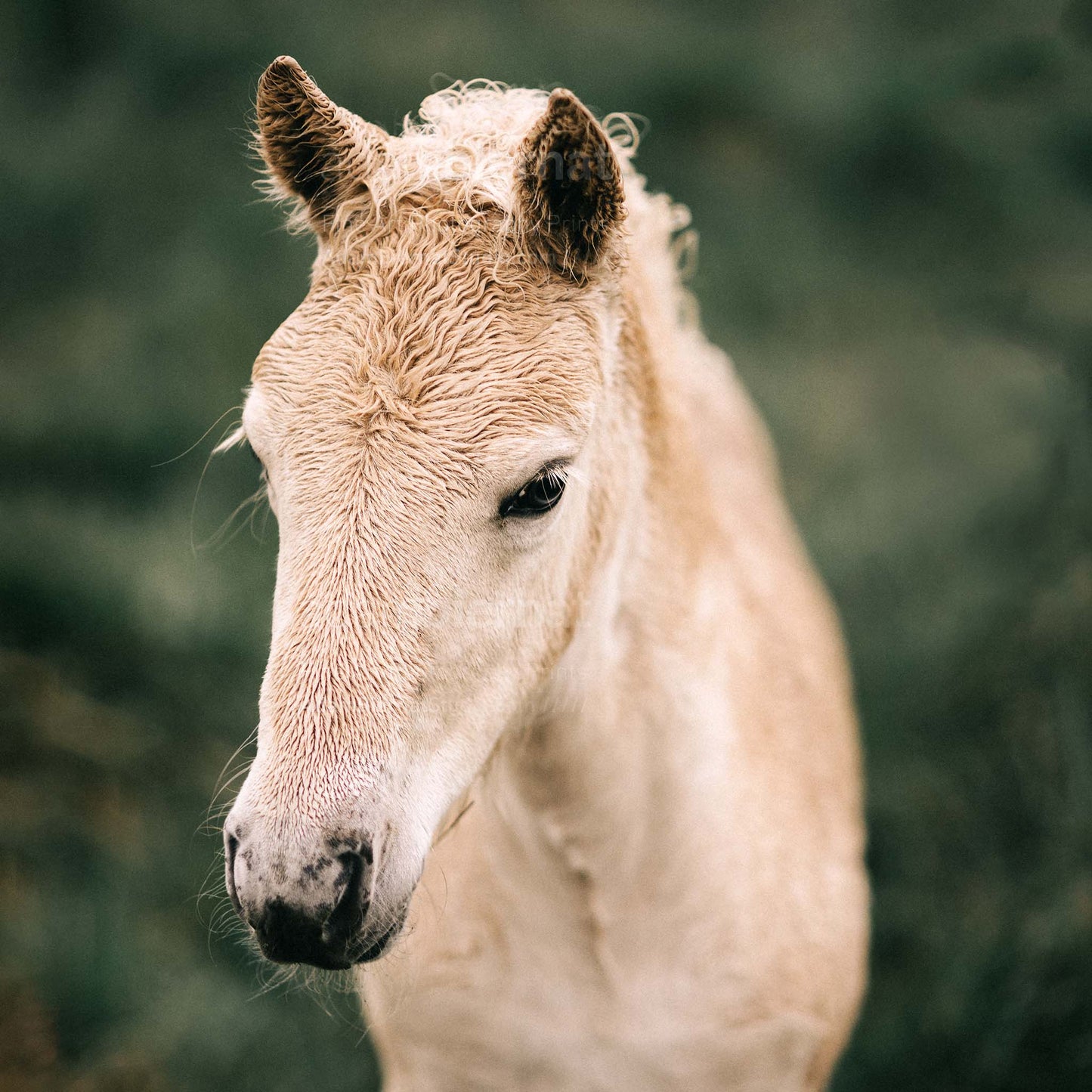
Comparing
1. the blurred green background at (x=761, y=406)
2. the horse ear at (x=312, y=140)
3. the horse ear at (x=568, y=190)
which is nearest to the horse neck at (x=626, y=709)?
the horse ear at (x=568, y=190)

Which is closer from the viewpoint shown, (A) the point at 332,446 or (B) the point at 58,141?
(A) the point at 332,446

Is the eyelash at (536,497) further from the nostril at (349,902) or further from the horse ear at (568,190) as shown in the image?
the nostril at (349,902)

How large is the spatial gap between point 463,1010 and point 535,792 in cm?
57

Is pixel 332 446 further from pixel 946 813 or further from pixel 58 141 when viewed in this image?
pixel 58 141

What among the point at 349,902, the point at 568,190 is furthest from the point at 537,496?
the point at 349,902

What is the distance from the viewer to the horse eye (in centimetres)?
167

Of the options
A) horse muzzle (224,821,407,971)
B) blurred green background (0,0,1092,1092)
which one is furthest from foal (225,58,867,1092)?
blurred green background (0,0,1092,1092)

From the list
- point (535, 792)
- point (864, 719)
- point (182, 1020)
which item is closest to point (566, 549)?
point (535, 792)

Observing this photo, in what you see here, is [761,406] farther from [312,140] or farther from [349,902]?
[349,902]

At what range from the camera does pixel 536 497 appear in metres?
1.70

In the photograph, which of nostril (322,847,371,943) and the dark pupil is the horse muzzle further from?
the dark pupil

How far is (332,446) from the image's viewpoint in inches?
62.5

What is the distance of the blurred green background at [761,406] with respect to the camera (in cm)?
382

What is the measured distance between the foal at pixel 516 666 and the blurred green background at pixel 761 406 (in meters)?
1.13
